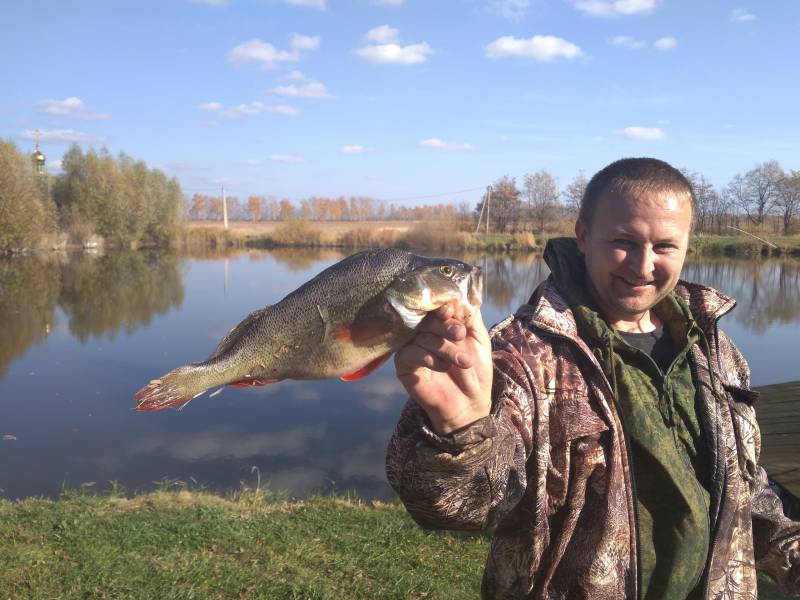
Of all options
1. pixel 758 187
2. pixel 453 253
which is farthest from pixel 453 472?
pixel 758 187

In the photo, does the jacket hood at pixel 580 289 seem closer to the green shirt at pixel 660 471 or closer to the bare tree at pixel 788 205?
the green shirt at pixel 660 471

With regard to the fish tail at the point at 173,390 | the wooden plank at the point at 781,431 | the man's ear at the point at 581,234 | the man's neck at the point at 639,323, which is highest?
the man's ear at the point at 581,234

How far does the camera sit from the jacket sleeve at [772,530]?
10.3ft

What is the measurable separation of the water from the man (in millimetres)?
3263

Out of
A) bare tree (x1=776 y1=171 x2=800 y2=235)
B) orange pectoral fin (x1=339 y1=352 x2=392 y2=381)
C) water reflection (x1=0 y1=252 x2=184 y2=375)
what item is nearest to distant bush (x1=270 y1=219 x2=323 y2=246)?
water reflection (x1=0 y1=252 x2=184 y2=375)

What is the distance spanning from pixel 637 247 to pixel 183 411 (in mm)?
14181

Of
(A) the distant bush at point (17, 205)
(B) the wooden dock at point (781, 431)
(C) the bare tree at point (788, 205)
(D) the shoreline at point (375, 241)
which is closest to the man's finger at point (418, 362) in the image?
(B) the wooden dock at point (781, 431)

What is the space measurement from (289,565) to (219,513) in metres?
1.73

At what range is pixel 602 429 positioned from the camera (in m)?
2.43

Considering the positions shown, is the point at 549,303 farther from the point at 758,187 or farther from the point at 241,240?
the point at 241,240

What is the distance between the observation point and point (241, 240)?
228ft

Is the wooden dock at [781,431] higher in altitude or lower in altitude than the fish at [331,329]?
lower

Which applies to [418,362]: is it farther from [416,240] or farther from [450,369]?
[416,240]

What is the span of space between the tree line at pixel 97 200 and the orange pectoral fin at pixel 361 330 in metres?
63.2
